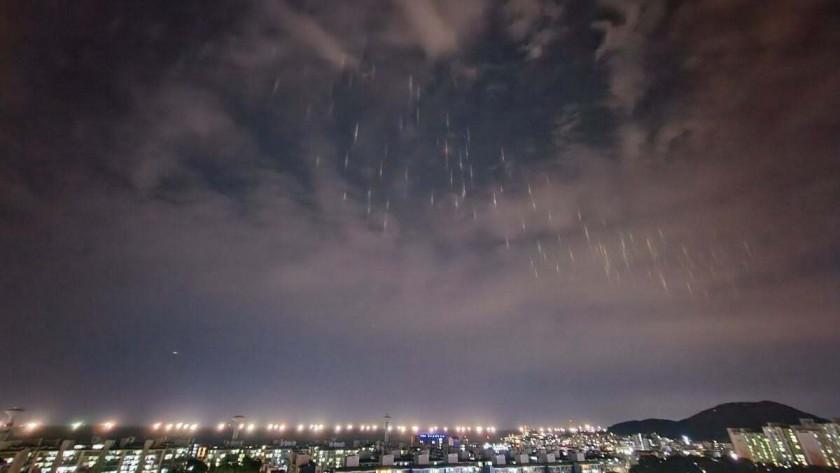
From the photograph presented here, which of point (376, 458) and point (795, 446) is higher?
point (376, 458)

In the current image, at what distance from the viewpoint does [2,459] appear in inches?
1636

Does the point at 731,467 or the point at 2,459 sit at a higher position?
the point at 2,459

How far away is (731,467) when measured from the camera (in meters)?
91.7

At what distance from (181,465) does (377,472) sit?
44097mm

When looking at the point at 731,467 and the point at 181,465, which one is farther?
the point at 731,467

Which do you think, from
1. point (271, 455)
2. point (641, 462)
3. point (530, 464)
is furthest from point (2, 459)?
point (641, 462)

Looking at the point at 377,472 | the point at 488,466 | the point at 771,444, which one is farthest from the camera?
the point at 771,444

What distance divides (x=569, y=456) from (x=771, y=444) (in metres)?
98.1

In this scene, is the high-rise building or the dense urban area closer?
the dense urban area

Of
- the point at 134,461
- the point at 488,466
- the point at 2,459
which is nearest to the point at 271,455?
the point at 134,461

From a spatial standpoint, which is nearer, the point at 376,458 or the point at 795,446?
the point at 376,458

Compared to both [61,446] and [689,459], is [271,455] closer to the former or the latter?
[61,446]

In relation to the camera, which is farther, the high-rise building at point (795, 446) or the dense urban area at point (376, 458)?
the high-rise building at point (795, 446)

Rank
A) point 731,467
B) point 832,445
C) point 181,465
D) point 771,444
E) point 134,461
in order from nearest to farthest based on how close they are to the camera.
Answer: point 134,461, point 181,465, point 832,445, point 731,467, point 771,444
